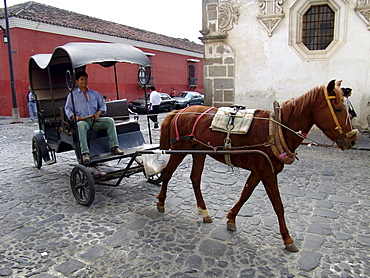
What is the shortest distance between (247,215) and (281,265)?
1094 mm

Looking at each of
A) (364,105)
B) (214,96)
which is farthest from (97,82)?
(364,105)

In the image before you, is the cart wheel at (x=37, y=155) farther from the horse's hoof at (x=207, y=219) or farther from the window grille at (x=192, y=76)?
the window grille at (x=192, y=76)

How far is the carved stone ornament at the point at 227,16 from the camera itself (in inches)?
352

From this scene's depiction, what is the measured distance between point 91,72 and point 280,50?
12.9 meters

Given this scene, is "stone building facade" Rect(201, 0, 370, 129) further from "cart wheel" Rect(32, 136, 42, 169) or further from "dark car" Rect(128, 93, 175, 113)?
"dark car" Rect(128, 93, 175, 113)

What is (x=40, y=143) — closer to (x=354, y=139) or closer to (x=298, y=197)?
(x=298, y=197)

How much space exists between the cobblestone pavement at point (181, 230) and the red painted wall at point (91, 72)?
40.0 feet

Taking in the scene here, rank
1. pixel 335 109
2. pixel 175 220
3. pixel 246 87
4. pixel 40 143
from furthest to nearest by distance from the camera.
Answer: pixel 246 87 → pixel 40 143 → pixel 175 220 → pixel 335 109

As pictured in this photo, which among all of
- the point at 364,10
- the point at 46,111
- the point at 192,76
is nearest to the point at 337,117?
the point at 46,111

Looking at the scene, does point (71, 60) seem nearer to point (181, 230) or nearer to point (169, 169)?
point (169, 169)

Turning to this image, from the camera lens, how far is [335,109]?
9.29 ft

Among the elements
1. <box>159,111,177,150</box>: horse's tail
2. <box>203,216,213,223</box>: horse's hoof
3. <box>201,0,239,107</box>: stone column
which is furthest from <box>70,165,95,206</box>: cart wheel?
<box>201,0,239,107</box>: stone column

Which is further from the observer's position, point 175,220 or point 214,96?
point 214,96

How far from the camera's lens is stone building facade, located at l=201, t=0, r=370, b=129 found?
816 centimetres
